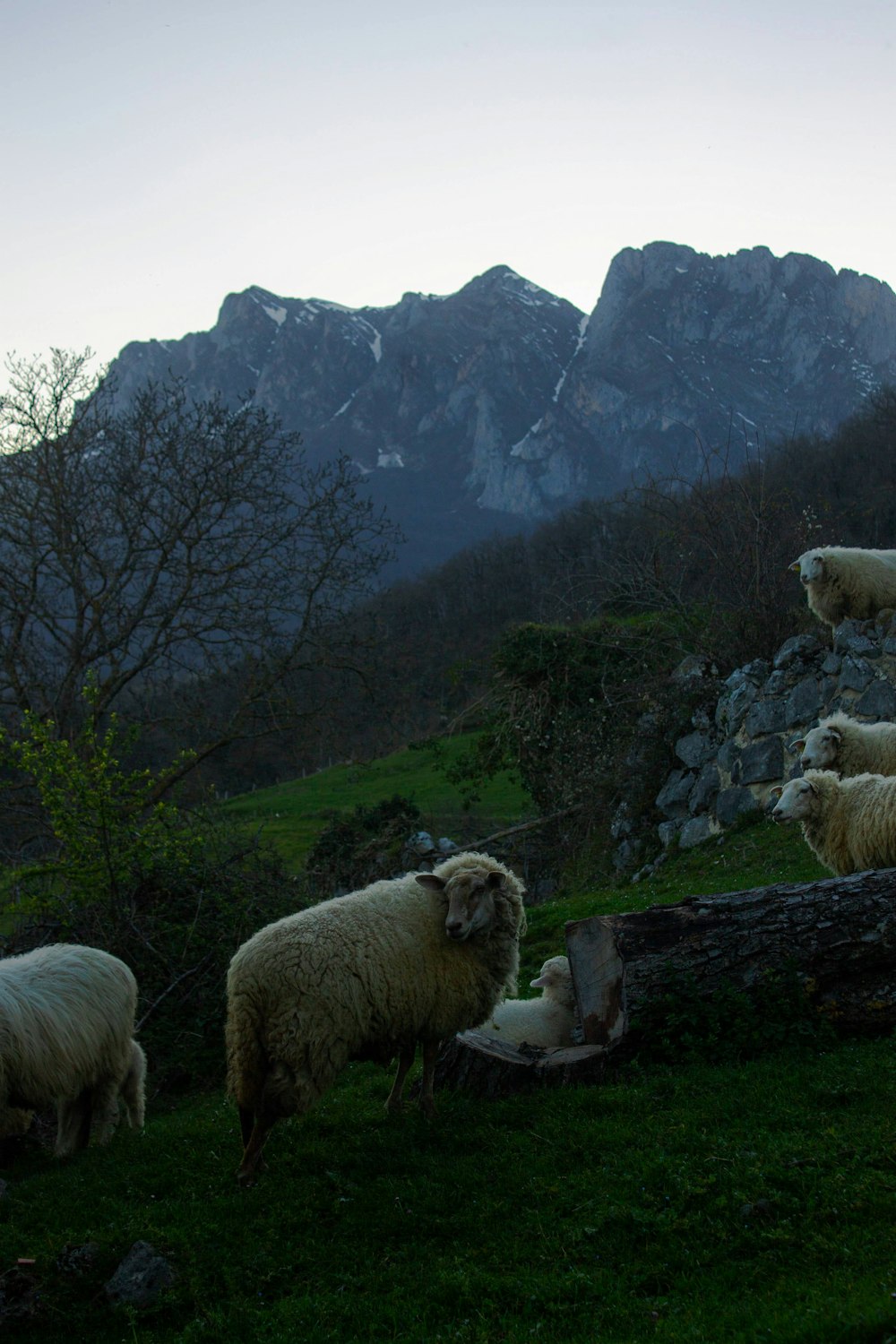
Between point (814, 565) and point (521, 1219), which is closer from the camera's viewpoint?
point (521, 1219)

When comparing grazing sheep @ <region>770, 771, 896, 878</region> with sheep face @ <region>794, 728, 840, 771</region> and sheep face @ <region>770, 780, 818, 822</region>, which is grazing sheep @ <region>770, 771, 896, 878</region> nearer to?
sheep face @ <region>770, 780, 818, 822</region>

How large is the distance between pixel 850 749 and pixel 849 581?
4.01 meters

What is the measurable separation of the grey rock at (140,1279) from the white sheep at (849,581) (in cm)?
1258

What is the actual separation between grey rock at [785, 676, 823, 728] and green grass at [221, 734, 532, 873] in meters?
7.87

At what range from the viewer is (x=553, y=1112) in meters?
6.56

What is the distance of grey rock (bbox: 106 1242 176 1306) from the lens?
5000mm

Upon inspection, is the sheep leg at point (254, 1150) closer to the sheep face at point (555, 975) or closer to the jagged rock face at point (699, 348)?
the sheep face at point (555, 975)

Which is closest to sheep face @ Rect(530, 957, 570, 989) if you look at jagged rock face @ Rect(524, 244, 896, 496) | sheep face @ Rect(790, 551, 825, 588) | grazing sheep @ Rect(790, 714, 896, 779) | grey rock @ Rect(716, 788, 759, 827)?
grazing sheep @ Rect(790, 714, 896, 779)

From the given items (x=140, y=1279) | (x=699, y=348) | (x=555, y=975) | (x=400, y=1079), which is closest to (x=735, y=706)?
(x=555, y=975)

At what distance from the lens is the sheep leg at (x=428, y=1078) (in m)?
6.92

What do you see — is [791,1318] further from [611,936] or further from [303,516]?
[303,516]

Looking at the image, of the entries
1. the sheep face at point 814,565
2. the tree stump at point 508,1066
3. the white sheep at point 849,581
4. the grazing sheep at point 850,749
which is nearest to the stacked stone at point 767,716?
the white sheep at point 849,581

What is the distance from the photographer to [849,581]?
14688mm

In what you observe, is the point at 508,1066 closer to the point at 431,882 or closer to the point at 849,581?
the point at 431,882
